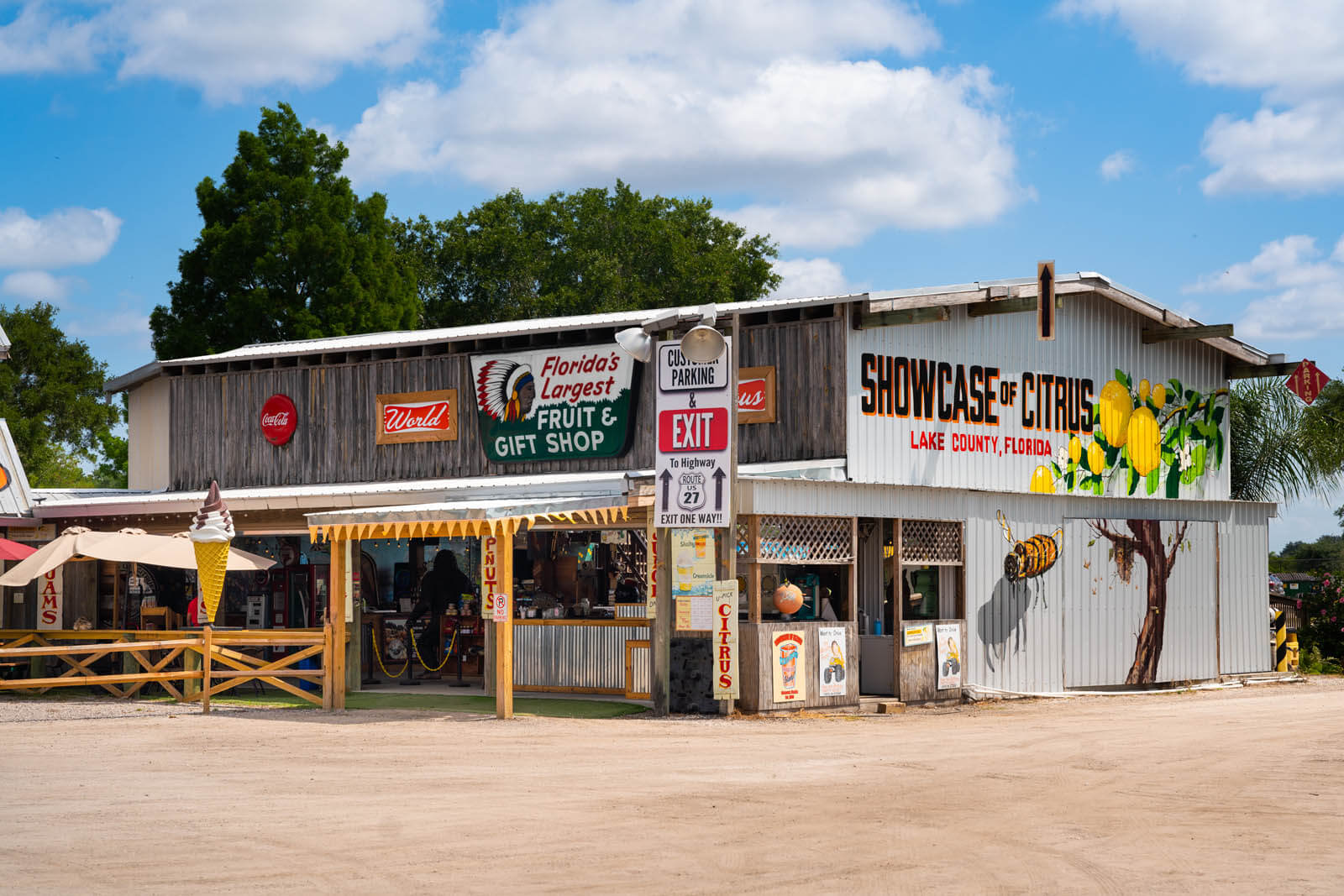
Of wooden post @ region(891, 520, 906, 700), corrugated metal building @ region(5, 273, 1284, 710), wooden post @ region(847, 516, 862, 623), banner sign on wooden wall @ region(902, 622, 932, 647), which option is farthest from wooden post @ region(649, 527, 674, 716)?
banner sign on wooden wall @ region(902, 622, 932, 647)

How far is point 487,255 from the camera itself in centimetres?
5262

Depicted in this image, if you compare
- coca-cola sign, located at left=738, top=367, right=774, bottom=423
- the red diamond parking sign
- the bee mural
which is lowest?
the bee mural

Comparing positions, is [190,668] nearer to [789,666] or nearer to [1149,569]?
[789,666]

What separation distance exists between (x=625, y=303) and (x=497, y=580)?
3417cm

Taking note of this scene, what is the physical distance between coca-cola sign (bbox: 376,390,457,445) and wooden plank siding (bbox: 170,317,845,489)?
0.43 ft

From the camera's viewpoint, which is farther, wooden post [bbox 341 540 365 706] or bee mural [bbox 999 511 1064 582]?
bee mural [bbox 999 511 1064 582]

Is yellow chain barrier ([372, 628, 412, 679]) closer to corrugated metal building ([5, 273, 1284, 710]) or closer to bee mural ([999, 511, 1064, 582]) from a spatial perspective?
corrugated metal building ([5, 273, 1284, 710])

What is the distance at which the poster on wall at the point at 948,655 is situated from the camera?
1973cm

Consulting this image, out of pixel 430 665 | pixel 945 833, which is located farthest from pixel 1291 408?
pixel 945 833

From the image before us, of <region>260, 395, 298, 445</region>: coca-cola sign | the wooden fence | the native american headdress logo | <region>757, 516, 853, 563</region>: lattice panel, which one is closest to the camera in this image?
<region>757, 516, 853, 563</region>: lattice panel

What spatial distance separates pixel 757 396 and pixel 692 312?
161 centimetres

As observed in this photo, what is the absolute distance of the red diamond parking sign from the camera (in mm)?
26094

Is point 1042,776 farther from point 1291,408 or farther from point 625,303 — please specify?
point 625,303

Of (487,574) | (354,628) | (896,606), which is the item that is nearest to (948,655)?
(896,606)
